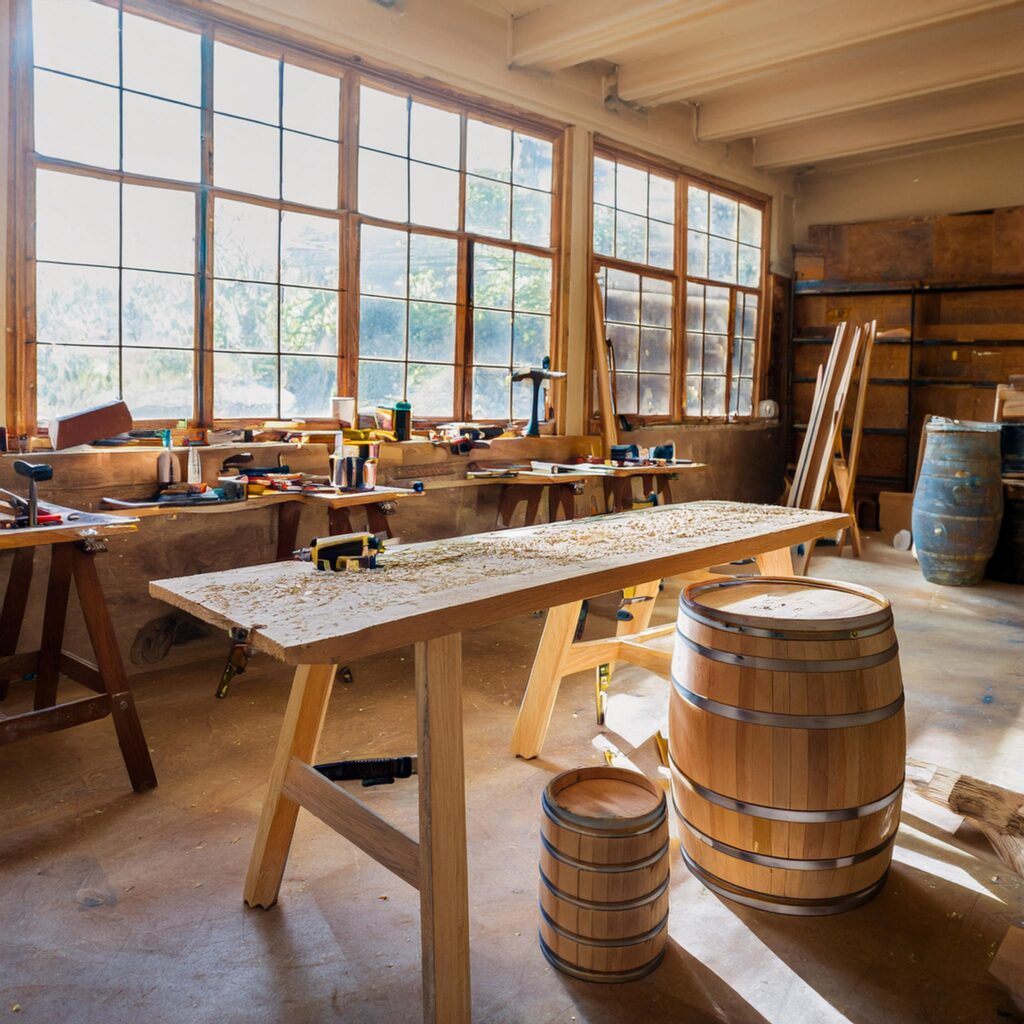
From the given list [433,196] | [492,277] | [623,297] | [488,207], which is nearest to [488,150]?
[488,207]

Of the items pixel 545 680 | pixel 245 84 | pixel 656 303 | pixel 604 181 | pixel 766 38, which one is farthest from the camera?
pixel 656 303

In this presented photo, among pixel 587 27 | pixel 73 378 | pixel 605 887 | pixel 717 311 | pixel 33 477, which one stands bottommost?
pixel 605 887

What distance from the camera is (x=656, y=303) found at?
22.9 feet

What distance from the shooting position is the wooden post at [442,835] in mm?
1683

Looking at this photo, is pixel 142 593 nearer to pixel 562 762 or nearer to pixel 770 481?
pixel 562 762

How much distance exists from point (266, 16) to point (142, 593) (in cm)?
280

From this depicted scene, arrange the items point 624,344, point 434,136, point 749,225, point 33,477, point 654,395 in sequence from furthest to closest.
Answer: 1. point 749,225
2. point 654,395
3. point 624,344
4. point 434,136
5. point 33,477

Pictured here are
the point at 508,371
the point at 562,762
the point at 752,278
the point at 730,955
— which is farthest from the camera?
the point at 752,278

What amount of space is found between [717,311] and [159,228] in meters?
4.96

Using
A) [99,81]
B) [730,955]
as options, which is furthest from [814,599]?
[99,81]

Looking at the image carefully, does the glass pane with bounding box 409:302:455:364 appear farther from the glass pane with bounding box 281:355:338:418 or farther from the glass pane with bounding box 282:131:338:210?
the glass pane with bounding box 282:131:338:210

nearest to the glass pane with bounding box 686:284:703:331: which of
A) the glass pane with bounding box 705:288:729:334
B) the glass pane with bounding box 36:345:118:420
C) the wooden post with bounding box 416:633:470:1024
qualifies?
the glass pane with bounding box 705:288:729:334

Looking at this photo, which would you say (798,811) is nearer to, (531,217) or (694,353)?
(531,217)

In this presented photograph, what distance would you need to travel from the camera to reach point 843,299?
8.19 metres
